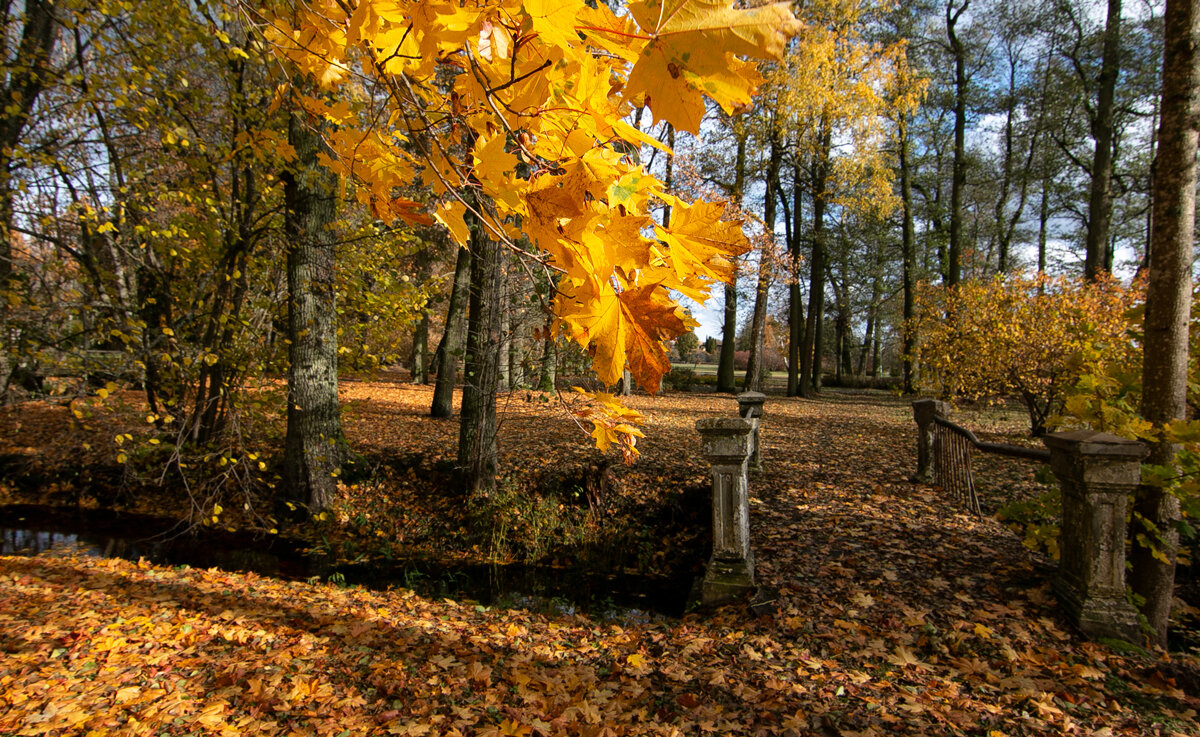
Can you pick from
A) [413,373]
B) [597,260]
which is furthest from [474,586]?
[413,373]

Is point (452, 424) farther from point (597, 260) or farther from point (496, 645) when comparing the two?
point (597, 260)

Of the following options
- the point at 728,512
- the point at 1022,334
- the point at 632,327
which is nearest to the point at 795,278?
the point at 1022,334

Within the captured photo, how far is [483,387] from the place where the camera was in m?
6.47

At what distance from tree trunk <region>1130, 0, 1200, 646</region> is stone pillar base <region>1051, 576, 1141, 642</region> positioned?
16 cm

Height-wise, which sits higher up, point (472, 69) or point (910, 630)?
point (472, 69)

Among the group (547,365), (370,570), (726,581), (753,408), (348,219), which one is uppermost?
(348,219)

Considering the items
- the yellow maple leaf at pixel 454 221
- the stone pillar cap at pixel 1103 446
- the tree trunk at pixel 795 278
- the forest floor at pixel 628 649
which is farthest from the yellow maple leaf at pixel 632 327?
the tree trunk at pixel 795 278

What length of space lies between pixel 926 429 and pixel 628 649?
4.85 metres

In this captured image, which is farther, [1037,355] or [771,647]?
[1037,355]

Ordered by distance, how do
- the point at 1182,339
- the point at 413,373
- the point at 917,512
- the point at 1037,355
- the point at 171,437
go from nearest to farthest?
1. the point at 1182,339
2. the point at 917,512
3. the point at 171,437
4. the point at 1037,355
5. the point at 413,373

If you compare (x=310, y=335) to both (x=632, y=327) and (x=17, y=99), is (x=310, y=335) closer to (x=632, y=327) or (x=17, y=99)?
(x=17, y=99)

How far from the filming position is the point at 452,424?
9828mm

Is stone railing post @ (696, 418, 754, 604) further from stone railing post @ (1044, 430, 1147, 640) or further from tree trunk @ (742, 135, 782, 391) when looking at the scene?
tree trunk @ (742, 135, 782, 391)

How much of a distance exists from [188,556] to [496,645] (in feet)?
14.5
